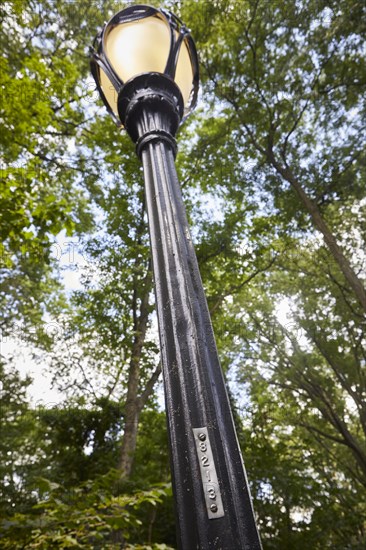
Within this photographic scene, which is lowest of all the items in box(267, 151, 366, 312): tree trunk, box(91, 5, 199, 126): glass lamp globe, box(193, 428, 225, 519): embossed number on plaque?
box(193, 428, 225, 519): embossed number on plaque

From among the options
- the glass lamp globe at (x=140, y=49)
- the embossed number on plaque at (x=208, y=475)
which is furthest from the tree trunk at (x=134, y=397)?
the embossed number on plaque at (x=208, y=475)

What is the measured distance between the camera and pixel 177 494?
733mm

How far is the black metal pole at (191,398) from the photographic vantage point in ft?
2.24

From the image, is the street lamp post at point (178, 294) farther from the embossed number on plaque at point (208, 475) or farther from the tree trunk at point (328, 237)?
the tree trunk at point (328, 237)

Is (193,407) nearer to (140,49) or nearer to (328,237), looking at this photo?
(140,49)

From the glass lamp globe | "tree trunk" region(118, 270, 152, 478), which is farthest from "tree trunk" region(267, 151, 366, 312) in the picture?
the glass lamp globe

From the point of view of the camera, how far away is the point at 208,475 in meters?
0.72

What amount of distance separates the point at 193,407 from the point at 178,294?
0.33 metres

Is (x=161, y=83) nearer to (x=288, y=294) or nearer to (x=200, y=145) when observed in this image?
(x=200, y=145)

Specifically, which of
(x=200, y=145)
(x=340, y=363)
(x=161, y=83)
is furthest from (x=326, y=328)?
(x=161, y=83)

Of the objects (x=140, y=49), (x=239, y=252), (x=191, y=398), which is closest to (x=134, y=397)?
(x=239, y=252)

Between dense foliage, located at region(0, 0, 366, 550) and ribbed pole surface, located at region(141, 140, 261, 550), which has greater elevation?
dense foliage, located at region(0, 0, 366, 550)

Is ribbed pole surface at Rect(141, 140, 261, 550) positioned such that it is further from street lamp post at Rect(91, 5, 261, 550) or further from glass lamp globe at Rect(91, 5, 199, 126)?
glass lamp globe at Rect(91, 5, 199, 126)

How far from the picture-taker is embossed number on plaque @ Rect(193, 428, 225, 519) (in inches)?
26.9
